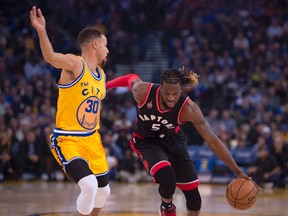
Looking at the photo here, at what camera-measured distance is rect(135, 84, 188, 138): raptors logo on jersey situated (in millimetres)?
7363

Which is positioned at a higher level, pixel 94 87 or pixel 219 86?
pixel 94 87

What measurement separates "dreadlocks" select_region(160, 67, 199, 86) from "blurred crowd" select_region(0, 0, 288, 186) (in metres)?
7.56

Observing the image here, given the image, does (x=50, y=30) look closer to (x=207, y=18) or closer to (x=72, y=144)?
(x=207, y=18)

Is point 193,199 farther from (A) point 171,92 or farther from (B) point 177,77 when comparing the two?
(B) point 177,77

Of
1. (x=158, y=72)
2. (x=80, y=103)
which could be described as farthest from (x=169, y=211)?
(x=158, y=72)

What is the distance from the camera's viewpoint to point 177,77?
715cm

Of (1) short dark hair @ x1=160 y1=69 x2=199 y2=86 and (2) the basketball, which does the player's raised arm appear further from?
(2) the basketball

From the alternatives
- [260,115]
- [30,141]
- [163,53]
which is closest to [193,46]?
[163,53]

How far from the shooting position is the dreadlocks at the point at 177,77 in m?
7.10

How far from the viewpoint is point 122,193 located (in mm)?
12914

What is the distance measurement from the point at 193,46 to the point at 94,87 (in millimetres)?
12991

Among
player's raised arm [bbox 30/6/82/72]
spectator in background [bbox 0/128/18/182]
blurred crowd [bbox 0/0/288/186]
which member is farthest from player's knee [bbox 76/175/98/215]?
spectator in background [bbox 0/128/18/182]

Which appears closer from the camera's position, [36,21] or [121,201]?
[36,21]

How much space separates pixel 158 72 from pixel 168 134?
11162mm
